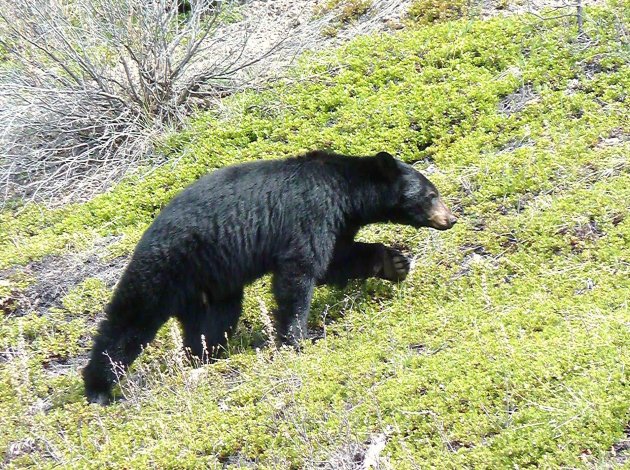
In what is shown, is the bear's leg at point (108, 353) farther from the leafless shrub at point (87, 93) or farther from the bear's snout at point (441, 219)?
the leafless shrub at point (87, 93)

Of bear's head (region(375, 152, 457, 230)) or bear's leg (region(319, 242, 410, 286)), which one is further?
bear's head (region(375, 152, 457, 230))

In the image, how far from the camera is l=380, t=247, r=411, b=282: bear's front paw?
7.96 m

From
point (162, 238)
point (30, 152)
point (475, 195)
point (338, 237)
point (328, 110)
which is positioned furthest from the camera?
point (30, 152)

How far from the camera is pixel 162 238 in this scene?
7352 millimetres

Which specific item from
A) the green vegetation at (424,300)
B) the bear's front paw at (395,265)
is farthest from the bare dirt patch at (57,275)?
the bear's front paw at (395,265)

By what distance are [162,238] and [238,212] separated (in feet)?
2.32

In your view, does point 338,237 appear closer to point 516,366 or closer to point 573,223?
point 573,223

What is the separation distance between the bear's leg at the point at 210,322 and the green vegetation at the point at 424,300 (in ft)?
0.64

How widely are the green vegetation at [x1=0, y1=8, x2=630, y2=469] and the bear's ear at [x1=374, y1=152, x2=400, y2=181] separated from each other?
2.64 feet

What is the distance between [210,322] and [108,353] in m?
0.99

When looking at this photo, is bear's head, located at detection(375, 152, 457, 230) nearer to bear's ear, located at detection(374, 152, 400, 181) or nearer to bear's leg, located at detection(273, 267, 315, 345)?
bear's ear, located at detection(374, 152, 400, 181)

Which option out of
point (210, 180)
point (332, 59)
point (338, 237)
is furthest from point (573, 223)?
point (332, 59)

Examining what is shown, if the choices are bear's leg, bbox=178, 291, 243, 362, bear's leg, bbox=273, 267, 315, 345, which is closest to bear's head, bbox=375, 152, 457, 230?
bear's leg, bbox=273, 267, 315, 345

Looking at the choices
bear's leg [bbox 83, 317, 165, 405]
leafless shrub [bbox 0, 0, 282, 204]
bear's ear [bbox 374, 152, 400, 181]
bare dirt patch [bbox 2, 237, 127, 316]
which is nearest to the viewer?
bear's leg [bbox 83, 317, 165, 405]
